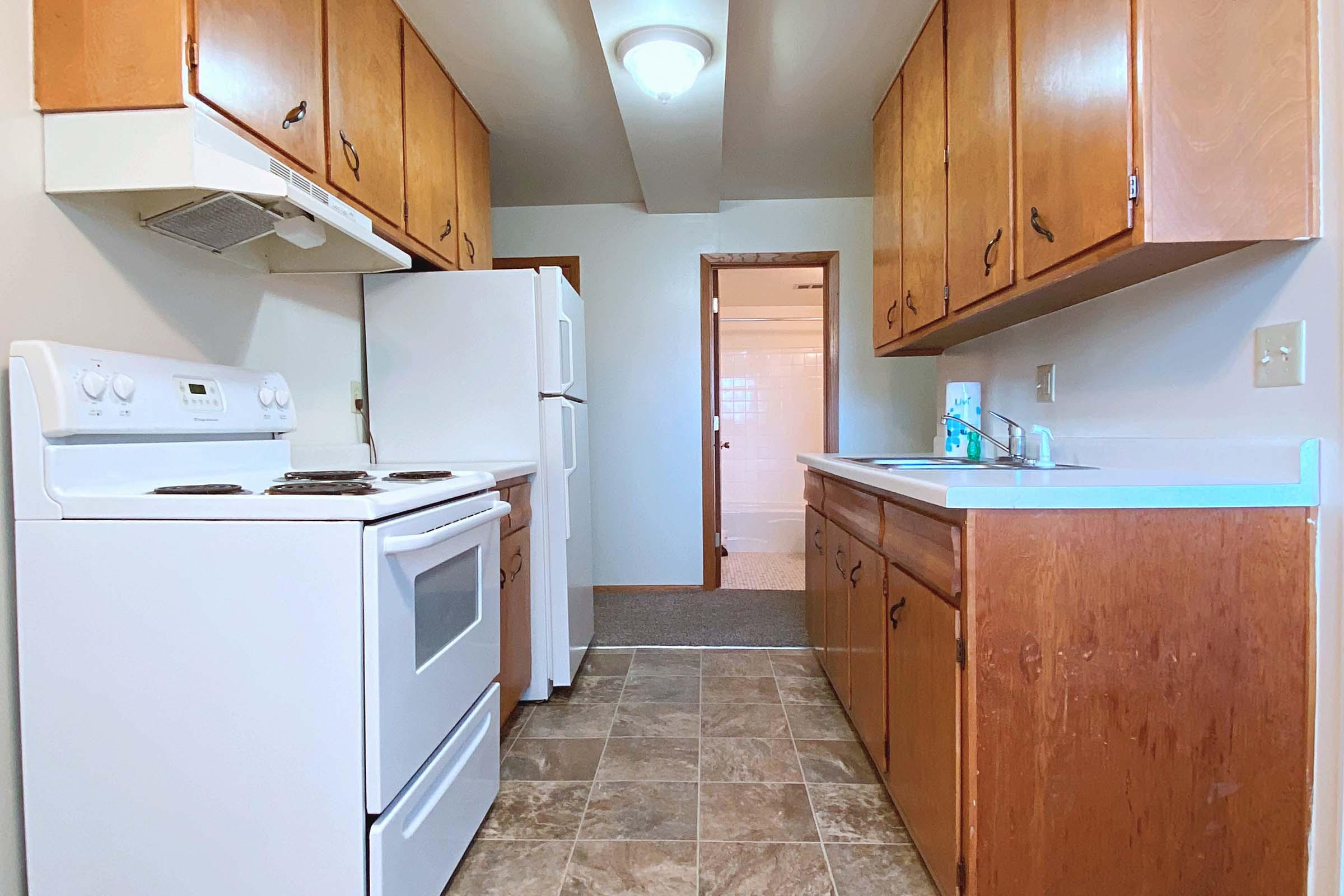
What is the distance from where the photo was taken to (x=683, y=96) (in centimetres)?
223

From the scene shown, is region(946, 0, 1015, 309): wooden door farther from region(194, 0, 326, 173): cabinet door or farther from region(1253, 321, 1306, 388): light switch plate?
region(194, 0, 326, 173): cabinet door

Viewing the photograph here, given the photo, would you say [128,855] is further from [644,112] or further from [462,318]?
[644,112]

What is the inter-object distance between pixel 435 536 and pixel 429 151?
62.5 inches

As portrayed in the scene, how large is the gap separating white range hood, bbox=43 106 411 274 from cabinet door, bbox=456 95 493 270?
1056 mm

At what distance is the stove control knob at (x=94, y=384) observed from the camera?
3.61ft

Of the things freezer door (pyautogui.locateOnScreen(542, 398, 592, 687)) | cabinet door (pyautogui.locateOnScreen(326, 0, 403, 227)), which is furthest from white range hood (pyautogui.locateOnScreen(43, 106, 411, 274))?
freezer door (pyautogui.locateOnScreen(542, 398, 592, 687))

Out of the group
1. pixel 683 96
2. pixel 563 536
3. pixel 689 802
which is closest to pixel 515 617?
pixel 563 536

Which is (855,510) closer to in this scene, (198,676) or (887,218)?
(887,218)

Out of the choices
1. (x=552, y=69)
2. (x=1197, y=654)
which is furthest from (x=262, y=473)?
(x=1197, y=654)

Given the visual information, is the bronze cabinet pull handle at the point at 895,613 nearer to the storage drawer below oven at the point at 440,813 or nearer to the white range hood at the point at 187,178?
the storage drawer below oven at the point at 440,813

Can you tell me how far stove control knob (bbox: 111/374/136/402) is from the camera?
1159 millimetres

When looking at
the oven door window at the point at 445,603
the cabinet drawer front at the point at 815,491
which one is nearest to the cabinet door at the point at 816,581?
the cabinet drawer front at the point at 815,491

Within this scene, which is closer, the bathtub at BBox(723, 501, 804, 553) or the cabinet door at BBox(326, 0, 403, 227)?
the cabinet door at BBox(326, 0, 403, 227)

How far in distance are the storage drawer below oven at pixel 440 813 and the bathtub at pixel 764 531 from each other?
3.70 meters
